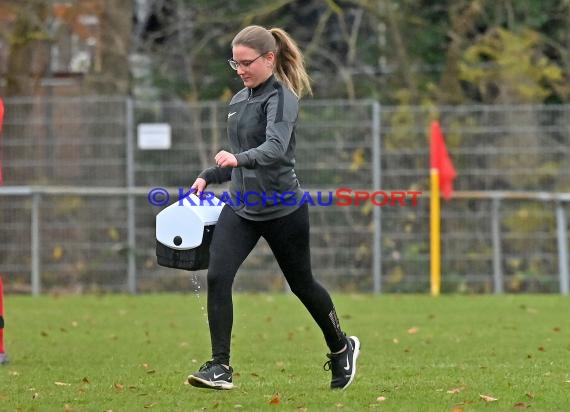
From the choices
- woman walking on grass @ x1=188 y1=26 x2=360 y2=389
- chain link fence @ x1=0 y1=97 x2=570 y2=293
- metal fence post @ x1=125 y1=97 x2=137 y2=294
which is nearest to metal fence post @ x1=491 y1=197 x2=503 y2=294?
chain link fence @ x1=0 y1=97 x2=570 y2=293

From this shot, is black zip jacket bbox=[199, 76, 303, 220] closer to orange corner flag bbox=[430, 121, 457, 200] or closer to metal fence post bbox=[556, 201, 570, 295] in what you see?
orange corner flag bbox=[430, 121, 457, 200]

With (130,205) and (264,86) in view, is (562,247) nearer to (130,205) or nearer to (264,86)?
(130,205)

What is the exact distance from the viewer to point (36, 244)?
16172mm

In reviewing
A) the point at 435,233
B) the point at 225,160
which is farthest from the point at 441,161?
the point at 225,160

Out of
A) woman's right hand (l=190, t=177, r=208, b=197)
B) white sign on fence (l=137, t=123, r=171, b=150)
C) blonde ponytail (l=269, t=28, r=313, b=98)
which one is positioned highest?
blonde ponytail (l=269, t=28, r=313, b=98)

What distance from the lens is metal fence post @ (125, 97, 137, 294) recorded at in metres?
16.1

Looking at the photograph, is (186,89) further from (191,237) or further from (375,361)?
(191,237)

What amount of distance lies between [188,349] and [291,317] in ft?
9.06

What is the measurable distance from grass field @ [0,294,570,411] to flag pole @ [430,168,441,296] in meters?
0.61

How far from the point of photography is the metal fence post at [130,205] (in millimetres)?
16125

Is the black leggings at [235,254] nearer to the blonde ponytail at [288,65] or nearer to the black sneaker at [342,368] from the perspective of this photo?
the black sneaker at [342,368]

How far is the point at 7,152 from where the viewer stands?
53.7 feet

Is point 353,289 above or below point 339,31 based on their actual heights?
below

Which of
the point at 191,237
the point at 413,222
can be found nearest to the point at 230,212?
the point at 191,237
